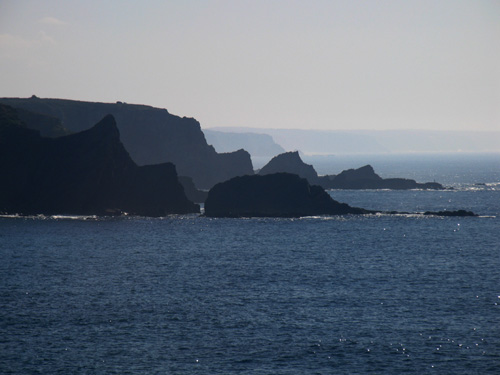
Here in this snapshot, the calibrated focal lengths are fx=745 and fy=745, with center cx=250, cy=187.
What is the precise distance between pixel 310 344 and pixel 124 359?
14.2m

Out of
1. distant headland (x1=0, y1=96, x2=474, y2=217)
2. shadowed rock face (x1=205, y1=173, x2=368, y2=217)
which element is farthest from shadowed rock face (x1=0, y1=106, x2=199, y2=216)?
shadowed rock face (x1=205, y1=173, x2=368, y2=217)

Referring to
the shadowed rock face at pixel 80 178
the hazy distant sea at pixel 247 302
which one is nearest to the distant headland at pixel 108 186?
the shadowed rock face at pixel 80 178

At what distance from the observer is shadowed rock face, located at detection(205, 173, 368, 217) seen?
154 metres

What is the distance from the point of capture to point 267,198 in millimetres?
155125

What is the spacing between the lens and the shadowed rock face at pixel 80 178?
148 meters

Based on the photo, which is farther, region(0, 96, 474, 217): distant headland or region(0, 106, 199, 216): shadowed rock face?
region(0, 96, 474, 217): distant headland

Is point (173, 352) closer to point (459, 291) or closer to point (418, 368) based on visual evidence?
point (418, 368)

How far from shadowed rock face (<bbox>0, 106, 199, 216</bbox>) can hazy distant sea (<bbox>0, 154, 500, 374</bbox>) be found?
22.1m

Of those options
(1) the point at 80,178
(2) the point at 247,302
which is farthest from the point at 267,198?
(2) the point at 247,302

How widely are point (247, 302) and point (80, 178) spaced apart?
3340 inches

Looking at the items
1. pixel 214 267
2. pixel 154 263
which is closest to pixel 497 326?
pixel 214 267

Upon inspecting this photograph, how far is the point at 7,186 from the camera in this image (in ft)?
484

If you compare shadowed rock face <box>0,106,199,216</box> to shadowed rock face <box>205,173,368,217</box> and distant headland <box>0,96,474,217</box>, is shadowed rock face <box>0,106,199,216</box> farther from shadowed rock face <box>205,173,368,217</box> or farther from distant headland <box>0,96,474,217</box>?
shadowed rock face <box>205,173,368,217</box>

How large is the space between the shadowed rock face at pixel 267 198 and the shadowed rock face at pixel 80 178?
Answer: 26.7ft
